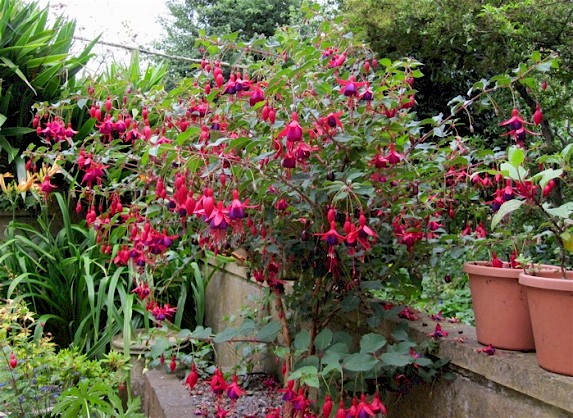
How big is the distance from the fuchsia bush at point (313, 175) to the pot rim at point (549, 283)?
0.26m

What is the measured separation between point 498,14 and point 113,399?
2.27 metres

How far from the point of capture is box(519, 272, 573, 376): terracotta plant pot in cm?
98

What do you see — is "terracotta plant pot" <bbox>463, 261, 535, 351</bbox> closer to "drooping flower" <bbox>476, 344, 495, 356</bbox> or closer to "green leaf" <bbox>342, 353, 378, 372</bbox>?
"drooping flower" <bbox>476, 344, 495, 356</bbox>

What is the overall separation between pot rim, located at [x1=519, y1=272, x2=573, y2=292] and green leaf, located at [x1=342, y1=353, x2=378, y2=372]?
35 centimetres

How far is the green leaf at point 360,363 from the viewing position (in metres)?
1.19

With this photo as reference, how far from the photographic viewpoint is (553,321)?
100cm

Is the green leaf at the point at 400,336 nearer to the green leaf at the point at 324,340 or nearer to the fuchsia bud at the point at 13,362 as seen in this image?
the green leaf at the point at 324,340

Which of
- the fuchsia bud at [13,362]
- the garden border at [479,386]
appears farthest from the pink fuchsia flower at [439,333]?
the fuchsia bud at [13,362]

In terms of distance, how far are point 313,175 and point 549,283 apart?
0.54 metres

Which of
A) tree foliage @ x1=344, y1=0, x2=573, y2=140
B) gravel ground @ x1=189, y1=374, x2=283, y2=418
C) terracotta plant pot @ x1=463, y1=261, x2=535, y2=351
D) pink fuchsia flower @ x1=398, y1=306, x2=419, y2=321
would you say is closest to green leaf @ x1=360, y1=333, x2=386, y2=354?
terracotta plant pot @ x1=463, y1=261, x2=535, y2=351

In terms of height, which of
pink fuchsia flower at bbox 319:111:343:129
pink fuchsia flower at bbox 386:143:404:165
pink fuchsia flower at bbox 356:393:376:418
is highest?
pink fuchsia flower at bbox 319:111:343:129

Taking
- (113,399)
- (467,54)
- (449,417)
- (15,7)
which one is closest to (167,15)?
(15,7)

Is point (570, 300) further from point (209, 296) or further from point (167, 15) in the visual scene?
point (167, 15)

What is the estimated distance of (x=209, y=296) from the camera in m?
3.35
